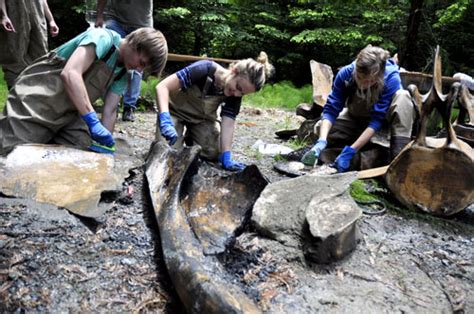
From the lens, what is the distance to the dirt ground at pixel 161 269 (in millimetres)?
1483

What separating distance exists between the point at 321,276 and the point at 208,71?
69.1 inches

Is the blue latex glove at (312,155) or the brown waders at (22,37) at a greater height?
the brown waders at (22,37)

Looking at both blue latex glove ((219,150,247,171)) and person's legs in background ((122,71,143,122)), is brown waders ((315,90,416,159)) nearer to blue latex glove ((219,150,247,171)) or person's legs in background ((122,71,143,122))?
blue latex glove ((219,150,247,171))

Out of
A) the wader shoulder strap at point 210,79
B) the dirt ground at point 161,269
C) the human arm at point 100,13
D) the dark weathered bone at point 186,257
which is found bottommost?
the dirt ground at point 161,269

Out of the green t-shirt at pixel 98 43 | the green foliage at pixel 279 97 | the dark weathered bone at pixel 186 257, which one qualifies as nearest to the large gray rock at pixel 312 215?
the dark weathered bone at pixel 186 257

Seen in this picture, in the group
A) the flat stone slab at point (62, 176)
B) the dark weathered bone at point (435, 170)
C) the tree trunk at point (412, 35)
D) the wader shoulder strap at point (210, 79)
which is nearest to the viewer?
the flat stone slab at point (62, 176)

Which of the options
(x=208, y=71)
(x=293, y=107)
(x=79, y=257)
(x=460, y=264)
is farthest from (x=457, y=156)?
(x=293, y=107)

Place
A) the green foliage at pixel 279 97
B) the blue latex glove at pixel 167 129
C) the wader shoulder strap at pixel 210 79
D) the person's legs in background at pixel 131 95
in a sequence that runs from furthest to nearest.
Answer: the green foliage at pixel 279 97 → the person's legs in background at pixel 131 95 → the wader shoulder strap at pixel 210 79 → the blue latex glove at pixel 167 129

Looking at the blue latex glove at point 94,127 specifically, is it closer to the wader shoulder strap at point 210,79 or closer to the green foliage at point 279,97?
the wader shoulder strap at point 210,79

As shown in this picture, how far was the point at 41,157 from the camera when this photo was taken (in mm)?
2373

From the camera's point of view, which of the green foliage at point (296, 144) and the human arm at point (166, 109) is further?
the green foliage at point (296, 144)

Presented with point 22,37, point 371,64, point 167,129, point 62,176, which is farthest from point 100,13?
point 371,64

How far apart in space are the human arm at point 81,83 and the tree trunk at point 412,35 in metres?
5.72

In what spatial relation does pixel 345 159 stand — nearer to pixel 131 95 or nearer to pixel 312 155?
pixel 312 155
